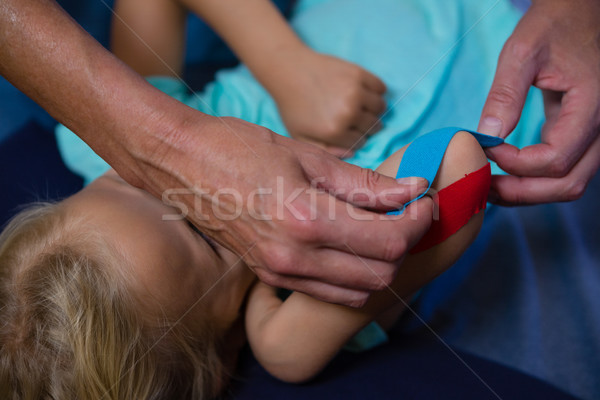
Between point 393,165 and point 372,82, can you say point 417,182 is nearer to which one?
point 393,165

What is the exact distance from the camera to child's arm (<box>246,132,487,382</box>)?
2.31ft

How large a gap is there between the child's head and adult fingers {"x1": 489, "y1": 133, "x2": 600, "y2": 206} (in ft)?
1.57

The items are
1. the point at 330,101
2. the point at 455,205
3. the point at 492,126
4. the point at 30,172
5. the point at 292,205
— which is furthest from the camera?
the point at 30,172

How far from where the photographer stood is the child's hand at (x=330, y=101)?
3.30 feet

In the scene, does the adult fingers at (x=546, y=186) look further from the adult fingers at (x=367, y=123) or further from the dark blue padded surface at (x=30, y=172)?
the dark blue padded surface at (x=30, y=172)

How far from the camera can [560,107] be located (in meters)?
0.91

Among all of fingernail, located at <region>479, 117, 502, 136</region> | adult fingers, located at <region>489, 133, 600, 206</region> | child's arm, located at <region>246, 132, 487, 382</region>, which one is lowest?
child's arm, located at <region>246, 132, 487, 382</region>

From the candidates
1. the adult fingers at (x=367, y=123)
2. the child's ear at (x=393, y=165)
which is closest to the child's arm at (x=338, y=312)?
the child's ear at (x=393, y=165)

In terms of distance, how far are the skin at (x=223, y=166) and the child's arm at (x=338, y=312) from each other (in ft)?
0.31

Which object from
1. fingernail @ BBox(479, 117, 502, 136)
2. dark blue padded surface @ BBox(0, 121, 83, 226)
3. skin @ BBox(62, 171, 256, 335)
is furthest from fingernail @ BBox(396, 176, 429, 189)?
dark blue padded surface @ BBox(0, 121, 83, 226)

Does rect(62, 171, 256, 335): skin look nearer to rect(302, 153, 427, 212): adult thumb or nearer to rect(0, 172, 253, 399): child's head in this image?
rect(0, 172, 253, 399): child's head

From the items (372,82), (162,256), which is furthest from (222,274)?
(372,82)

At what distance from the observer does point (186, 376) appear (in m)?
0.88

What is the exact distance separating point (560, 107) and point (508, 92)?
0.50 ft
